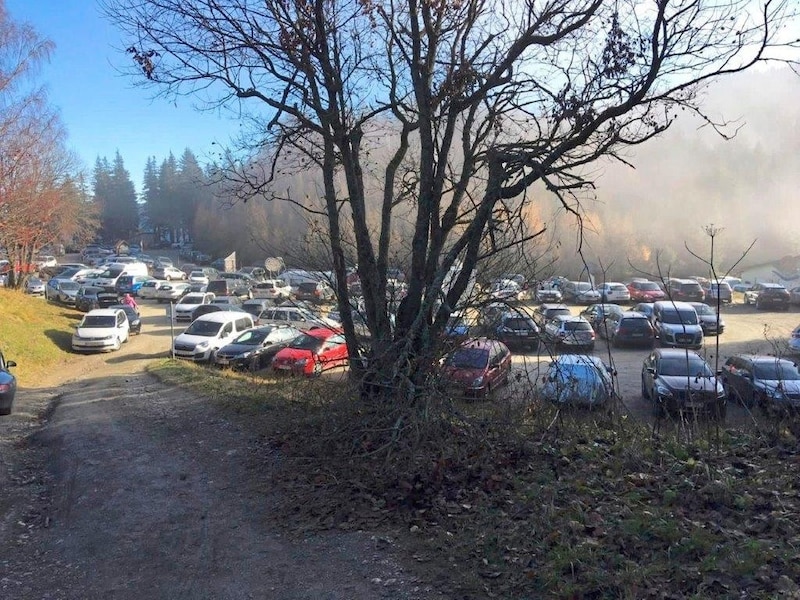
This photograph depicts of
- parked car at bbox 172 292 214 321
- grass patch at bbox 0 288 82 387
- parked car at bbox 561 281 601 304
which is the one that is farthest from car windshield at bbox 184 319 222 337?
parked car at bbox 561 281 601 304

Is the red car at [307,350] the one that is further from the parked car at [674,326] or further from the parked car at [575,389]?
the parked car at [674,326]

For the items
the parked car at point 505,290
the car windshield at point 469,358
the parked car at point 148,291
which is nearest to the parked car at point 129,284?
the parked car at point 148,291

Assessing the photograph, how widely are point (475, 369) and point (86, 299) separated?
34.7 metres

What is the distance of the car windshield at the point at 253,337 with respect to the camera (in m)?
21.6

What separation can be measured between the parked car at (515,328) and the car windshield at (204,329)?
52.4ft

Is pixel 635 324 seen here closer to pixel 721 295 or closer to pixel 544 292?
pixel 544 292

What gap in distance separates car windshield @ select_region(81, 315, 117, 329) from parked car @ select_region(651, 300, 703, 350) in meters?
21.8

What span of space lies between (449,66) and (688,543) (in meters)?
7.22

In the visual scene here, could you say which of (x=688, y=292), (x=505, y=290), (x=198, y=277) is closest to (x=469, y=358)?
(x=505, y=290)

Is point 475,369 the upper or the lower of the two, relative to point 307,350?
upper

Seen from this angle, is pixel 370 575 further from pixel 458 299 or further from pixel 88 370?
pixel 88 370

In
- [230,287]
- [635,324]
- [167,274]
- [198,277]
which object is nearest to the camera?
[635,324]

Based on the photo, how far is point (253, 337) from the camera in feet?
71.7

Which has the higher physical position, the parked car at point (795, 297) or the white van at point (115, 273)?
the white van at point (115, 273)
